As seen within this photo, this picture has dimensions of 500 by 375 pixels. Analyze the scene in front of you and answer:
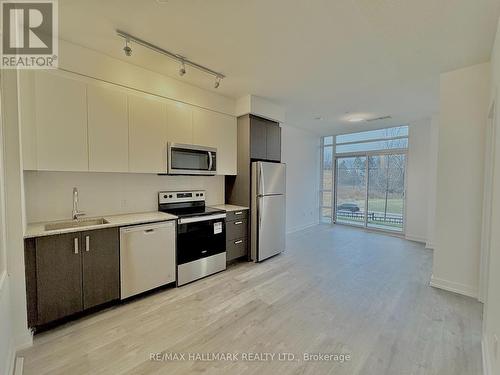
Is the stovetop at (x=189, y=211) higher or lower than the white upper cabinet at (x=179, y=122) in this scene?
lower

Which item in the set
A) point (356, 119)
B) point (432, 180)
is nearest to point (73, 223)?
point (356, 119)

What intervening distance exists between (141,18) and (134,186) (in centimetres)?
192

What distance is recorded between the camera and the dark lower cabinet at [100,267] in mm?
2244

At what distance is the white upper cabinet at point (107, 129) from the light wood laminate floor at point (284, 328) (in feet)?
5.25

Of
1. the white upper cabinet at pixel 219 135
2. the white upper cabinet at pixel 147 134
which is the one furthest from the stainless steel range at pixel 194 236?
the white upper cabinet at pixel 219 135

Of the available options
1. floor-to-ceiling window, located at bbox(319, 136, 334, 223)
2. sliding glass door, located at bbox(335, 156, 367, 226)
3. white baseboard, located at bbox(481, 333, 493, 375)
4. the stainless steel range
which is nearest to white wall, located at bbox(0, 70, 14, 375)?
the stainless steel range

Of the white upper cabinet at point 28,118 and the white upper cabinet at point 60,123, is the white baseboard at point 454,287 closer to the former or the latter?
the white upper cabinet at point 60,123

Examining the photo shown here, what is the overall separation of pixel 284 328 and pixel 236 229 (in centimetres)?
175

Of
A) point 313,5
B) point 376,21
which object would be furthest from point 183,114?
point 376,21

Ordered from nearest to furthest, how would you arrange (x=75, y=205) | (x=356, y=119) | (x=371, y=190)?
1. (x=75, y=205)
2. (x=356, y=119)
3. (x=371, y=190)

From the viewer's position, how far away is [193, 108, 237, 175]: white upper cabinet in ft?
11.1

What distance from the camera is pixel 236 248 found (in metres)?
3.69

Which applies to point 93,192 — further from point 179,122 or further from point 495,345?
point 495,345

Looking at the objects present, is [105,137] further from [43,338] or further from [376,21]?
[376,21]
